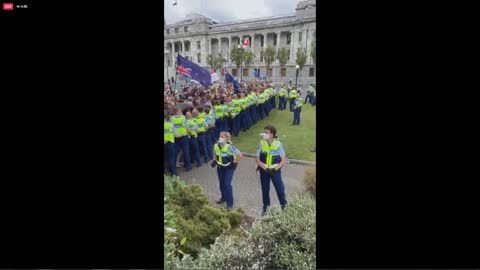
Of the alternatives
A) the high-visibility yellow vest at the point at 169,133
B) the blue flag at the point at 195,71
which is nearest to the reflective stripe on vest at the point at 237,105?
the blue flag at the point at 195,71

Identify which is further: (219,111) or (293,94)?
(219,111)

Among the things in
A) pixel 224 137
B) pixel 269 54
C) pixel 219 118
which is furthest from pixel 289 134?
pixel 219 118

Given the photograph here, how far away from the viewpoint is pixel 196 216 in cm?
302

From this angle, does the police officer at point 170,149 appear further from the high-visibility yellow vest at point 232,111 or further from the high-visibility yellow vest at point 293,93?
the high-visibility yellow vest at point 293,93

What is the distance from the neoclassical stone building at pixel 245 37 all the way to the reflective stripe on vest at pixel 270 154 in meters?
0.75

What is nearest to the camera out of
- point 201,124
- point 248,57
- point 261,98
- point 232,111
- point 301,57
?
point 301,57

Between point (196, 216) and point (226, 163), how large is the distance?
0.69 metres

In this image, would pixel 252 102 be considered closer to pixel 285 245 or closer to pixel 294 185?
pixel 294 185

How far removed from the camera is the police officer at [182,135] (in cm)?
367

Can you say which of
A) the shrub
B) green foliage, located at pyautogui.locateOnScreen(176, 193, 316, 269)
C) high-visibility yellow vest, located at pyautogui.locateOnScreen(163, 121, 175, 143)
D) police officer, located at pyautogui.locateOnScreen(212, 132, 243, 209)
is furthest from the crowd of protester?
green foliage, located at pyautogui.locateOnScreen(176, 193, 316, 269)

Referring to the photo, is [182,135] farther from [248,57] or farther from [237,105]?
[248,57]

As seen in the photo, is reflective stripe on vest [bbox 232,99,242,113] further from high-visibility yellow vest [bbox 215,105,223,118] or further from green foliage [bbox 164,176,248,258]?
green foliage [bbox 164,176,248,258]
